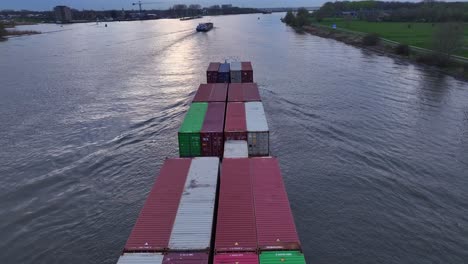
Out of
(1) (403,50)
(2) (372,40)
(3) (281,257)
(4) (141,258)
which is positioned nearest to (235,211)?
(3) (281,257)

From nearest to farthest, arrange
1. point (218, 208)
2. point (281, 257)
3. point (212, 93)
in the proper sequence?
1. point (281, 257)
2. point (218, 208)
3. point (212, 93)

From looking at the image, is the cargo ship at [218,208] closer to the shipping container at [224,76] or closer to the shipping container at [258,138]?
the shipping container at [258,138]

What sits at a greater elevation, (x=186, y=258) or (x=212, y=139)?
(x=212, y=139)

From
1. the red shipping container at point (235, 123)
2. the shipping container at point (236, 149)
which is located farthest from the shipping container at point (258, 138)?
the shipping container at point (236, 149)

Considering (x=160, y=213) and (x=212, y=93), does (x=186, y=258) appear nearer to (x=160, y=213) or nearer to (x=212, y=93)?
(x=160, y=213)

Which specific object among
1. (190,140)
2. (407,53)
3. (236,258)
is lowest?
(236,258)

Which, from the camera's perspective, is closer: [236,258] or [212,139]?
[236,258]

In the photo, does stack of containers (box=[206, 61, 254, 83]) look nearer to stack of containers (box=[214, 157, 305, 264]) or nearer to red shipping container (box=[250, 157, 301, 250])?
red shipping container (box=[250, 157, 301, 250])

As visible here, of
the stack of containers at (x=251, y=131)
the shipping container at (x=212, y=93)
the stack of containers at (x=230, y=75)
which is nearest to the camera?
the stack of containers at (x=251, y=131)
